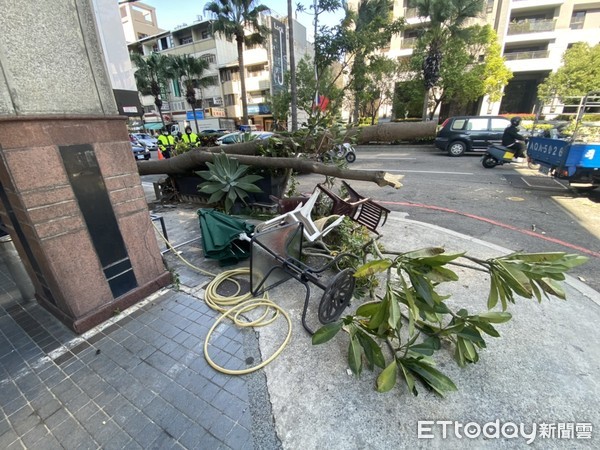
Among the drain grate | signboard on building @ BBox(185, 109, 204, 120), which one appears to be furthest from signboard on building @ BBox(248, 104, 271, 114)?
the drain grate

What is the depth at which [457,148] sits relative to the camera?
1288 centimetres

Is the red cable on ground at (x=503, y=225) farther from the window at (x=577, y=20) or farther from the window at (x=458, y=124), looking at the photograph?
the window at (x=577, y=20)

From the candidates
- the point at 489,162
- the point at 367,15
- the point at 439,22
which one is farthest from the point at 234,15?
the point at 489,162

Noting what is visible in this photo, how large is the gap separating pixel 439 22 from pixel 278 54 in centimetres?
1016

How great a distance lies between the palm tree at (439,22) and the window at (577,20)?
650 inches

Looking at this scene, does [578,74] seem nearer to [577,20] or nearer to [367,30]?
[577,20]

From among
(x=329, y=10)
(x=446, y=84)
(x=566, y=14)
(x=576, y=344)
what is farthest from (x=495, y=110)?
(x=576, y=344)

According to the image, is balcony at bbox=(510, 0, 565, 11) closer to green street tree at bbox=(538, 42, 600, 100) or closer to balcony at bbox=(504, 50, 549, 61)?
balcony at bbox=(504, 50, 549, 61)

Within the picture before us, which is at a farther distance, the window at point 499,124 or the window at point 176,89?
the window at point 176,89

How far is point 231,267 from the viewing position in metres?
3.83

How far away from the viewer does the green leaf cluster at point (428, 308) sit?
1853 mm

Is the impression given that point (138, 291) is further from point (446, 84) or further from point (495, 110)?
point (495, 110)

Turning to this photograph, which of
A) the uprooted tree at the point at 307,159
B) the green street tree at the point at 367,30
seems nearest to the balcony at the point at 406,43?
the green street tree at the point at 367,30

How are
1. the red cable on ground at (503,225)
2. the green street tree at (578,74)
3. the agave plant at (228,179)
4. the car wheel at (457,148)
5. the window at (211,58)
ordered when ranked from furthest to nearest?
the window at (211,58) < the green street tree at (578,74) < the car wheel at (457,148) < the agave plant at (228,179) < the red cable on ground at (503,225)
